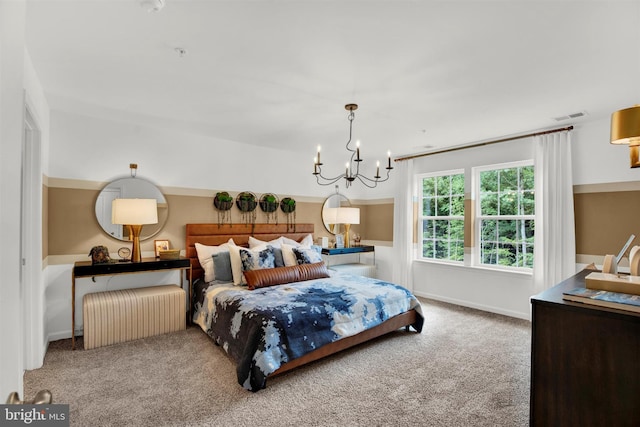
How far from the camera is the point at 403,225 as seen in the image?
5660 mm

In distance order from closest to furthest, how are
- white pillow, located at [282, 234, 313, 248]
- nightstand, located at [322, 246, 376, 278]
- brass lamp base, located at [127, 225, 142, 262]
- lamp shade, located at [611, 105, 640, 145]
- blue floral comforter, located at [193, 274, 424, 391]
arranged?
1. lamp shade, located at [611, 105, 640, 145]
2. blue floral comforter, located at [193, 274, 424, 391]
3. brass lamp base, located at [127, 225, 142, 262]
4. white pillow, located at [282, 234, 313, 248]
5. nightstand, located at [322, 246, 376, 278]

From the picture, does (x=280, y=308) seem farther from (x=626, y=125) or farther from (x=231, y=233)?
(x=626, y=125)

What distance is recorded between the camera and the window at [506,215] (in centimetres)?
444

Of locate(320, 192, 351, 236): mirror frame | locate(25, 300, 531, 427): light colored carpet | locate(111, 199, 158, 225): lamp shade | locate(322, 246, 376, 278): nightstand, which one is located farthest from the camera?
locate(320, 192, 351, 236): mirror frame

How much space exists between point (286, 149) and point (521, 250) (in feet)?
12.3

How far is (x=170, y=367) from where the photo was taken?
2883mm

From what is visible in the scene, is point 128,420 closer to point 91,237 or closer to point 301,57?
point 91,237

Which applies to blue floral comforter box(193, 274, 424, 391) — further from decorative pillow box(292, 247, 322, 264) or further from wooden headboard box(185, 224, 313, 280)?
wooden headboard box(185, 224, 313, 280)

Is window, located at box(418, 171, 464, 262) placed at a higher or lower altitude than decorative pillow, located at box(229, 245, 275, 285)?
higher

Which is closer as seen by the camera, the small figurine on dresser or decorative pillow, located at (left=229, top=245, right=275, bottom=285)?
the small figurine on dresser

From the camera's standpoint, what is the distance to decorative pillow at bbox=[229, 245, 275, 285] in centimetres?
384

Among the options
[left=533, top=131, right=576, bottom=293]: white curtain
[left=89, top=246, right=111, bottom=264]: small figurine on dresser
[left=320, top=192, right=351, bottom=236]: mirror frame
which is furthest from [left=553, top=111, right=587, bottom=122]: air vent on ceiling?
[left=89, top=246, right=111, bottom=264]: small figurine on dresser

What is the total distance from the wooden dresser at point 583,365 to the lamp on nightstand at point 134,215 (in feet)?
11.9

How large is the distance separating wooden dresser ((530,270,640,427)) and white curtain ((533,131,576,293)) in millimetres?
2758
